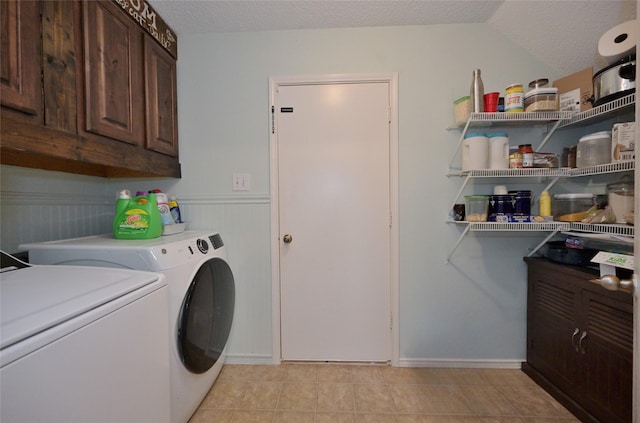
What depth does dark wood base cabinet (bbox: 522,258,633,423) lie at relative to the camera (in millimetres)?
1106

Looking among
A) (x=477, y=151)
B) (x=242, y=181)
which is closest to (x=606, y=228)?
(x=477, y=151)

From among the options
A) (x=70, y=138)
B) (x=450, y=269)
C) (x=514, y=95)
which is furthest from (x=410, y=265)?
(x=70, y=138)

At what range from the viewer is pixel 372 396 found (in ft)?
4.68

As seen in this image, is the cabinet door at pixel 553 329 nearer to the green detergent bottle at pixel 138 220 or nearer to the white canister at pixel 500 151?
the white canister at pixel 500 151

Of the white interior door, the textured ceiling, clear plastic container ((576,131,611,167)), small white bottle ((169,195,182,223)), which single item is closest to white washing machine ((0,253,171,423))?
small white bottle ((169,195,182,223))

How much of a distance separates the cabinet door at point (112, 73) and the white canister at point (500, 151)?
2.05 meters

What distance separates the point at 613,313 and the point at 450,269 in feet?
2.36

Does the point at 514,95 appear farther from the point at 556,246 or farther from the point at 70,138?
the point at 70,138

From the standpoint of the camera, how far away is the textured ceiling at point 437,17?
1.38 m

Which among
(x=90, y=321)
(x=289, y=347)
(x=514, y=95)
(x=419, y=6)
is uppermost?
(x=419, y=6)

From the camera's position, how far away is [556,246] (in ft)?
4.85

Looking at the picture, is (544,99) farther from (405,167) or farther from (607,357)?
(607,357)

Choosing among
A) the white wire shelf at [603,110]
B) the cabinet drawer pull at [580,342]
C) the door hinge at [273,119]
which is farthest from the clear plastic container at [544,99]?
the door hinge at [273,119]

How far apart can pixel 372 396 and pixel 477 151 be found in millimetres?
1566
